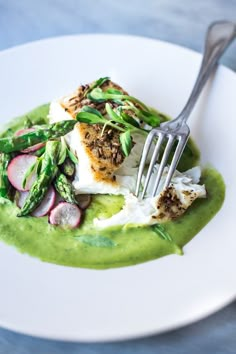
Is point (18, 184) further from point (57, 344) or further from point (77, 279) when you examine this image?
point (57, 344)

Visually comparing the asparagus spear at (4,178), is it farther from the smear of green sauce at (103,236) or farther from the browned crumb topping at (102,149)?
the browned crumb topping at (102,149)

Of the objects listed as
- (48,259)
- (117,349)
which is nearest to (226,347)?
(117,349)

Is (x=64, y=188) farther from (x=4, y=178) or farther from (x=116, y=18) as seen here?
(x=116, y=18)

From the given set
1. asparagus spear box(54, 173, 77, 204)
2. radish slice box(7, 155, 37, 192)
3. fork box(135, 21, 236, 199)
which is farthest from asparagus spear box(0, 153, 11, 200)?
fork box(135, 21, 236, 199)

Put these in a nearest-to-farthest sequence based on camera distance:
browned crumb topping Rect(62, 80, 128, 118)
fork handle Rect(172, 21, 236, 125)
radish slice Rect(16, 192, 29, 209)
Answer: radish slice Rect(16, 192, 29, 209)
browned crumb topping Rect(62, 80, 128, 118)
fork handle Rect(172, 21, 236, 125)

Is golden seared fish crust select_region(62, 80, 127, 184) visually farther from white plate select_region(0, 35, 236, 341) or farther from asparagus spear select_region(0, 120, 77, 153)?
white plate select_region(0, 35, 236, 341)

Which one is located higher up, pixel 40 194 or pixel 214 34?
pixel 214 34
